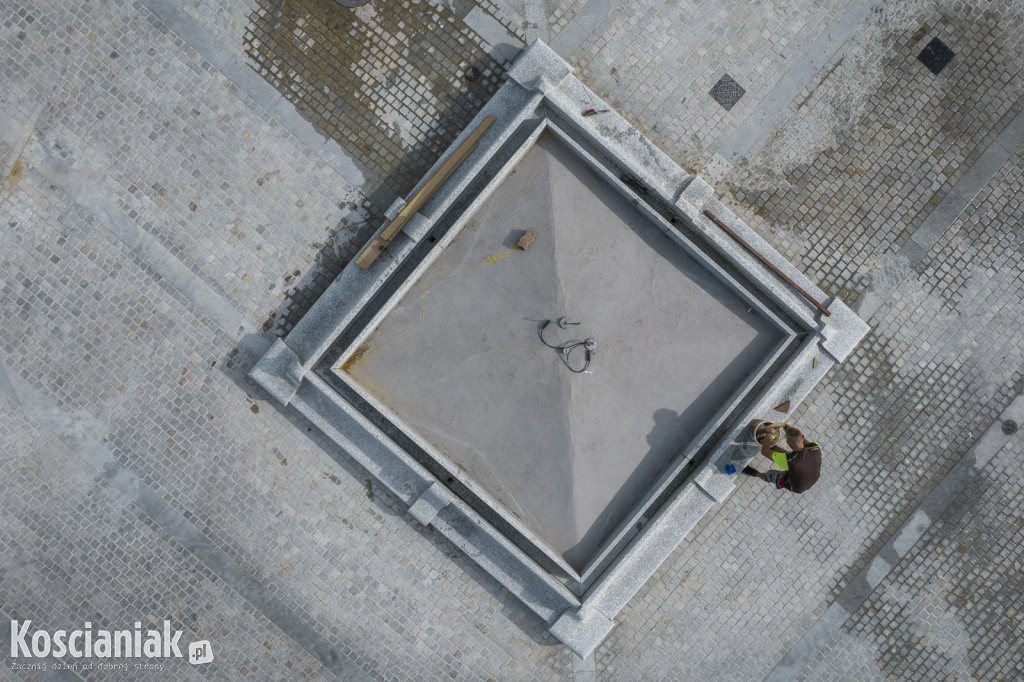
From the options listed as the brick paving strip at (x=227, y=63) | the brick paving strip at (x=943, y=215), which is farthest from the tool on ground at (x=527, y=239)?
the brick paving strip at (x=943, y=215)

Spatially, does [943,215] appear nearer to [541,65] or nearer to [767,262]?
[767,262]

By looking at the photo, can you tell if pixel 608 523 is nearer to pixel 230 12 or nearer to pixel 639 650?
pixel 639 650

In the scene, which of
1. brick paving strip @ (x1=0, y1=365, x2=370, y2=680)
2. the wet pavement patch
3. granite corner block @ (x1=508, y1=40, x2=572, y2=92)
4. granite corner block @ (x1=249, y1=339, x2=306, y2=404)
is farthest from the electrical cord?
brick paving strip @ (x1=0, y1=365, x2=370, y2=680)

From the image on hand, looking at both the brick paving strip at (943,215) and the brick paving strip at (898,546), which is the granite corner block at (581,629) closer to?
the brick paving strip at (898,546)

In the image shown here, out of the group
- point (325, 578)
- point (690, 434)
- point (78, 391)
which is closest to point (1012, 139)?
point (690, 434)

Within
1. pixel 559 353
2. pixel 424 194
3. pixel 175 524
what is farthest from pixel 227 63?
pixel 175 524

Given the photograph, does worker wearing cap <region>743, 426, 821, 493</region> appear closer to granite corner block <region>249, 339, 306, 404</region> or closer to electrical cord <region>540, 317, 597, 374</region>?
electrical cord <region>540, 317, 597, 374</region>
